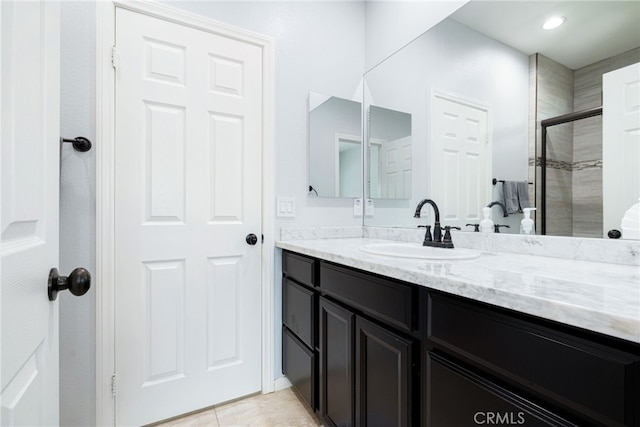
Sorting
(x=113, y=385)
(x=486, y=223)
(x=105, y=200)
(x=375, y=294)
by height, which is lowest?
(x=113, y=385)

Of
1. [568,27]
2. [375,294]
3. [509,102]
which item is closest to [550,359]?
[375,294]

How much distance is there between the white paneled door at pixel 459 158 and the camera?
4.60ft

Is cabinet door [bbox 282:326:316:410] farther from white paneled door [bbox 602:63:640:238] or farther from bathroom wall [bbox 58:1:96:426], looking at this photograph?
white paneled door [bbox 602:63:640:238]

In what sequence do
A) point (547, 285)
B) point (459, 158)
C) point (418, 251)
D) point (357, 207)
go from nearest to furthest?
point (547, 285) → point (418, 251) → point (459, 158) → point (357, 207)

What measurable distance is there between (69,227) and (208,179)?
2.08 feet

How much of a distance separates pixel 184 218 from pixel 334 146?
104 centimetres

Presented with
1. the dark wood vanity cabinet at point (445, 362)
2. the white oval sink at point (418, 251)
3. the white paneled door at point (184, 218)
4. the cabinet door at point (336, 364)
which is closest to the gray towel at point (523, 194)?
the white oval sink at point (418, 251)

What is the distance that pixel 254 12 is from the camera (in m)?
1.74

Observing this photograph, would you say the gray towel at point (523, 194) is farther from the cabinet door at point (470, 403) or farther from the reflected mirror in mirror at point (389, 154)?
the cabinet door at point (470, 403)

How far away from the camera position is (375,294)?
39.9 inches

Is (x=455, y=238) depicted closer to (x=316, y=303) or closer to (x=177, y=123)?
(x=316, y=303)

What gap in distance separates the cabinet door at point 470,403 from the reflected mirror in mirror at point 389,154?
1.21 m

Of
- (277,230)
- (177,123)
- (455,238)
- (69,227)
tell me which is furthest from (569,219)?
(69,227)

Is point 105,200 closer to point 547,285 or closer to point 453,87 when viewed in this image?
point 547,285
